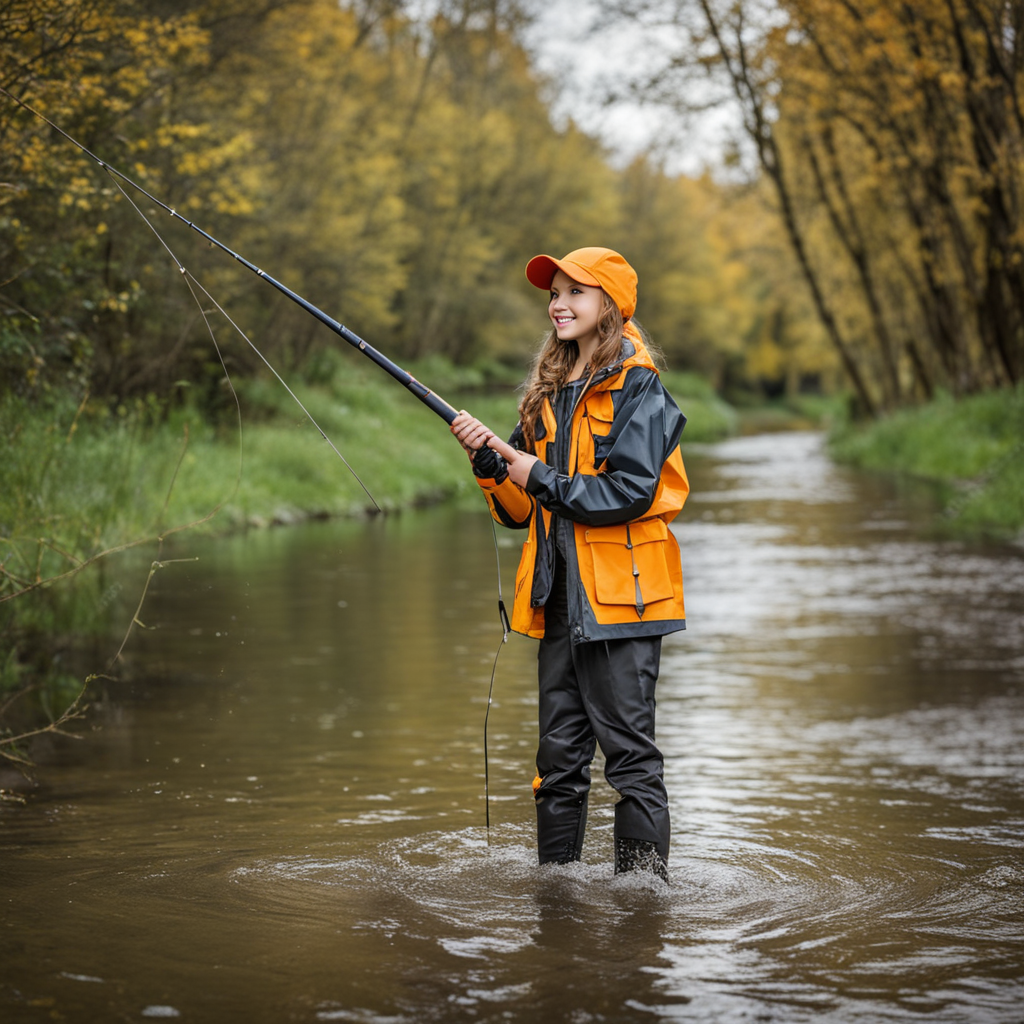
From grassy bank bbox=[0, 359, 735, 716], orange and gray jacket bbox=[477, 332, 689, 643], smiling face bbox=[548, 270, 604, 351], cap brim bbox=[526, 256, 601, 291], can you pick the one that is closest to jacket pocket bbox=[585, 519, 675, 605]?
orange and gray jacket bbox=[477, 332, 689, 643]

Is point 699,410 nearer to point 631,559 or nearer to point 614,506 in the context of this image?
point 631,559

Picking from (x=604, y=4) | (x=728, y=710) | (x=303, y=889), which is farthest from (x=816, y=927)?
(x=604, y=4)

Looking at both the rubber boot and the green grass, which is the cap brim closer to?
the rubber boot

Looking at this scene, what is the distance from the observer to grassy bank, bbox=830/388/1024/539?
18.8 m

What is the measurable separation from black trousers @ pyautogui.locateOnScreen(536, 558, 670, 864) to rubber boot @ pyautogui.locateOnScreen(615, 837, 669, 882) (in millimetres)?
21

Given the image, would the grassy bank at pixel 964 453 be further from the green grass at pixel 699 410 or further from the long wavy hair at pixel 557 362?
the long wavy hair at pixel 557 362

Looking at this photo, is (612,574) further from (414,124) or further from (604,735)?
(414,124)

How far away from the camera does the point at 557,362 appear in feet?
16.3

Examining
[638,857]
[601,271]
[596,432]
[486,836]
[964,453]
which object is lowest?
[486,836]

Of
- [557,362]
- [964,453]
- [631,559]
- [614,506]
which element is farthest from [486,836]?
[964,453]

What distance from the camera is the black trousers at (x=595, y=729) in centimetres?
474

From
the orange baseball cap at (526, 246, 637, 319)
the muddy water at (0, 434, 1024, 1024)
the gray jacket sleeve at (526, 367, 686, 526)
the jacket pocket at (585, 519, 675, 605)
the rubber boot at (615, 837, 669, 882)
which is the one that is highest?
the orange baseball cap at (526, 246, 637, 319)

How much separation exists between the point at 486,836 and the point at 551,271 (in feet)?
6.92

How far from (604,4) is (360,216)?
5.47m
